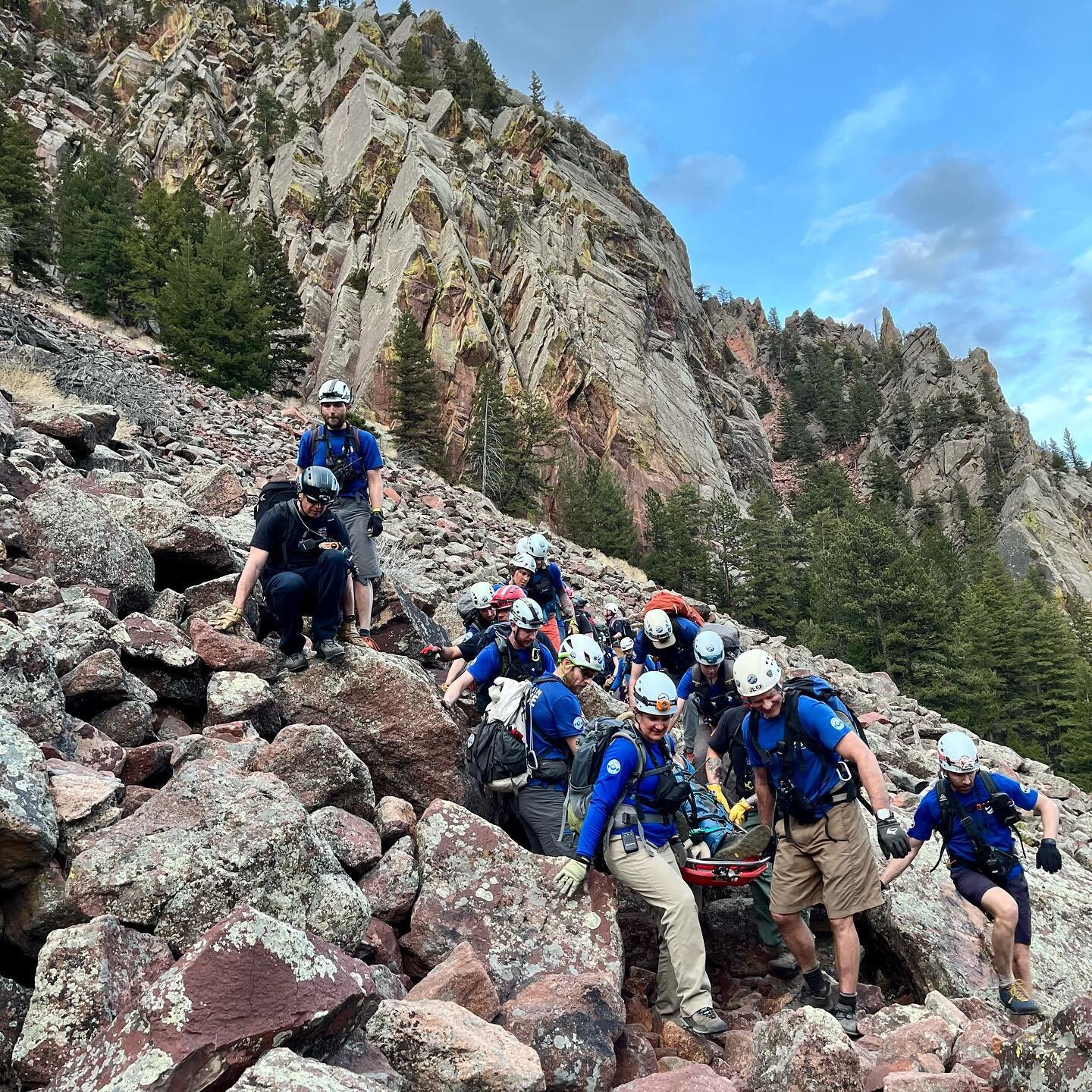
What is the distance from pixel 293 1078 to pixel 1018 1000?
5.71 meters

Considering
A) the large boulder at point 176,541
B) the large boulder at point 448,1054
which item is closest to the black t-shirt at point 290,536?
the large boulder at point 176,541

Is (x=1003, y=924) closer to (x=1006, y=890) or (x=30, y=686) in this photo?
(x=1006, y=890)

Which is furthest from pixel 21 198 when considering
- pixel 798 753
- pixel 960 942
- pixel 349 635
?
pixel 960 942

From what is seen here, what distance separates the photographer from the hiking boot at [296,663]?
6176 millimetres

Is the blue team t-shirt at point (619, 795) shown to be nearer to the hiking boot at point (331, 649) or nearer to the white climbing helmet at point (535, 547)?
the hiking boot at point (331, 649)

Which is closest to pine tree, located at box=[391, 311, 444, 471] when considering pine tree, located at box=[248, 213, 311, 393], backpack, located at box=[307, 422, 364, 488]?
pine tree, located at box=[248, 213, 311, 393]

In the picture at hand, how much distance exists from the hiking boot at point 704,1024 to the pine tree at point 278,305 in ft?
114

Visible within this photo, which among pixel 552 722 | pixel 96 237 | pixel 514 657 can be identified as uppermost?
pixel 96 237

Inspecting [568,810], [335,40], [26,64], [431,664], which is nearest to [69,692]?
[568,810]

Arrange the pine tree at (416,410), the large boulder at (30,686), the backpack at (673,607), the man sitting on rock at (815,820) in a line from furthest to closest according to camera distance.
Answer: the pine tree at (416,410), the backpack at (673,607), the man sitting on rock at (815,820), the large boulder at (30,686)

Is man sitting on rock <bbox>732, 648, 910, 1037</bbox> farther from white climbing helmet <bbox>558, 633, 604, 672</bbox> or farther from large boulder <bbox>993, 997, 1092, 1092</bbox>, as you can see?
large boulder <bbox>993, 997, 1092, 1092</bbox>

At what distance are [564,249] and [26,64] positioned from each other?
50.3 m

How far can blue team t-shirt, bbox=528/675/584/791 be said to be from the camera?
A: 5.88m

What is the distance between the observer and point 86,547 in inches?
253
